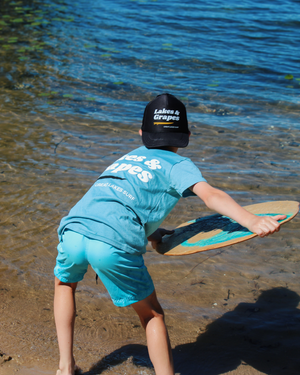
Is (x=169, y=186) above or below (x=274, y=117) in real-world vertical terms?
above

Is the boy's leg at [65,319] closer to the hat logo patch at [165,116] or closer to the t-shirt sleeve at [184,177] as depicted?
the t-shirt sleeve at [184,177]

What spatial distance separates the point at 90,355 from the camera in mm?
2604

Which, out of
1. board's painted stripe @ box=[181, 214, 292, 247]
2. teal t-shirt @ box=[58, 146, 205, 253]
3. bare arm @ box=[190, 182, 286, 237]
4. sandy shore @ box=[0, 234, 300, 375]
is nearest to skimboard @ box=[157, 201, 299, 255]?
board's painted stripe @ box=[181, 214, 292, 247]

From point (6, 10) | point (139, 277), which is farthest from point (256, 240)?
point (6, 10)

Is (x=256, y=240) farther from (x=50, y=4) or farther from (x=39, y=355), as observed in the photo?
(x=50, y=4)

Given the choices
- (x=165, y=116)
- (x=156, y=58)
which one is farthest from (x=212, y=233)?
(x=156, y=58)

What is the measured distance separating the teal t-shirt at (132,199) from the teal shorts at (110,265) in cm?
4

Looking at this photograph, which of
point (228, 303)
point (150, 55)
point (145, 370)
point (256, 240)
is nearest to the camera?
point (145, 370)

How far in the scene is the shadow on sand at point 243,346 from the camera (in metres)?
2.55

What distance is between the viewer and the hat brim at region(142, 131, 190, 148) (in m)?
2.31

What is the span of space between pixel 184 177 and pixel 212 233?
57 centimetres

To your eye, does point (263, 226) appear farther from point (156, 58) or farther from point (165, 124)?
point (156, 58)

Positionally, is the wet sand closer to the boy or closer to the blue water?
the boy

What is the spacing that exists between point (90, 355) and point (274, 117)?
5590 millimetres
